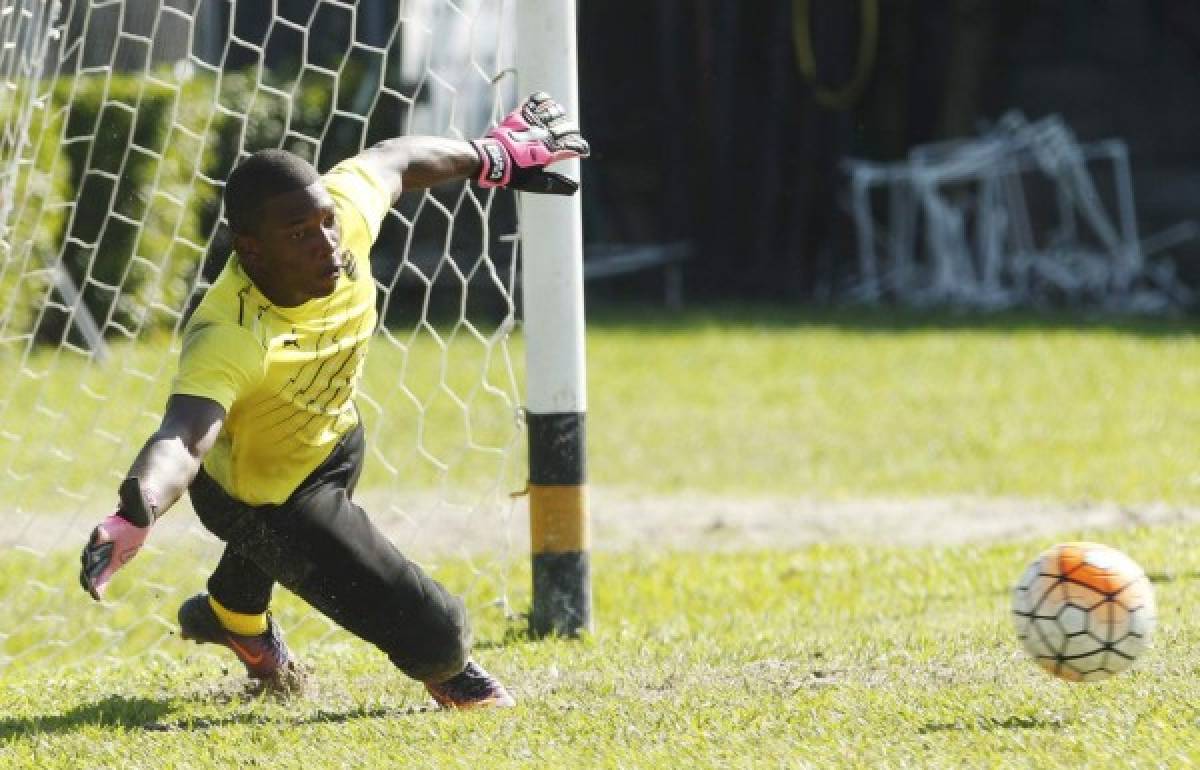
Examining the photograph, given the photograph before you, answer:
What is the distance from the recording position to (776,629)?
617 cm

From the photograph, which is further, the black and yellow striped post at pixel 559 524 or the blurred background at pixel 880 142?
the blurred background at pixel 880 142

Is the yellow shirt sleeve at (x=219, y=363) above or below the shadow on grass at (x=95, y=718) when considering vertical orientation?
above

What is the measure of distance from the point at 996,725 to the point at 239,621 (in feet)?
6.72

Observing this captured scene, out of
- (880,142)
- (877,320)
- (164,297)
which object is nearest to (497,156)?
(164,297)

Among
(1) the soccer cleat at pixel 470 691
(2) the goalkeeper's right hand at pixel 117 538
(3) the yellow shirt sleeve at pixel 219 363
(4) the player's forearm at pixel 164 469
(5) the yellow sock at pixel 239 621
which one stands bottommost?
(1) the soccer cleat at pixel 470 691

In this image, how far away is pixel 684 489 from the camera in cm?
930

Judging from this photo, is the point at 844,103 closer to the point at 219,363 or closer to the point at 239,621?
the point at 239,621

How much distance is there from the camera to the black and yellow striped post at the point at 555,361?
583 centimetres

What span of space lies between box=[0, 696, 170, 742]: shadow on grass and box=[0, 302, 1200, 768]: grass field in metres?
0.01

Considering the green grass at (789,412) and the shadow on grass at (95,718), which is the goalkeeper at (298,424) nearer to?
the shadow on grass at (95,718)

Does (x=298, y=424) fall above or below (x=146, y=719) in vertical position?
above

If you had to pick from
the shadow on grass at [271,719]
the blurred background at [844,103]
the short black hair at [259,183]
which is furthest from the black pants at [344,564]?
the blurred background at [844,103]

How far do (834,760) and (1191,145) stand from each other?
47.6ft

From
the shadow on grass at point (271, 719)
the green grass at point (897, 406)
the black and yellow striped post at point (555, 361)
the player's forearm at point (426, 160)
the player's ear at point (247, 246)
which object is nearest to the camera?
the player's ear at point (247, 246)
